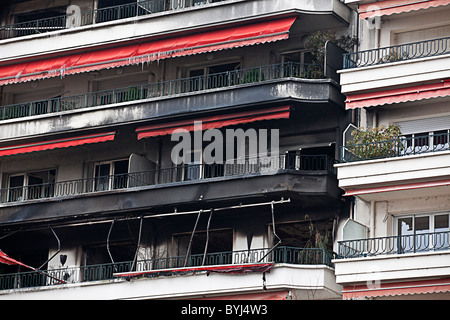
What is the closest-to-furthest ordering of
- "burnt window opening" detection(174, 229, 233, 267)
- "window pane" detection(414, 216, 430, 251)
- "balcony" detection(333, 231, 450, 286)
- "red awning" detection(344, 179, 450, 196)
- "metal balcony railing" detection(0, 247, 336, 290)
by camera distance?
"balcony" detection(333, 231, 450, 286), "red awning" detection(344, 179, 450, 196), "window pane" detection(414, 216, 430, 251), "metal balcony railing" detection(0, 247, 336, 290), "burnt window opening" detection(174, 229, 233, 267)

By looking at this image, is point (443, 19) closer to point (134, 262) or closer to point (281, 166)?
point (281, 166)

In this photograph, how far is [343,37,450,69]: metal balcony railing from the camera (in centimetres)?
3594

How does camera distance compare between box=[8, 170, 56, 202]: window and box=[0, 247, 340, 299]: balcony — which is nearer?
box=[0, 247, 340, 299]: balcony

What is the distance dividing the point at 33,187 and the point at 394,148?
507 inches

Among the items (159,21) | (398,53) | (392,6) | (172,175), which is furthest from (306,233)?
(159,21)

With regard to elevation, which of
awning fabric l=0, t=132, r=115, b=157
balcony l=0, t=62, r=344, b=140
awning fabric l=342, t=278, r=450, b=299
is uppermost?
balcony l=0, t=62, r=344, b=140

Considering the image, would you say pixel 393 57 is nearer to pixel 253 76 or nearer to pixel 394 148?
pixel 394 148

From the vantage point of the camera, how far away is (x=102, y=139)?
39906 millimetres

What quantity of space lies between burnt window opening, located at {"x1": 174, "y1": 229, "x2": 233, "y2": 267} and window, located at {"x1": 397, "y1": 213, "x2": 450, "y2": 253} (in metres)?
5.61

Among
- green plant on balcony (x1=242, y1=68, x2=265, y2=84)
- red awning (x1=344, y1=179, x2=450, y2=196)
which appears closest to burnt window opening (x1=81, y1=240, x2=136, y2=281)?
green plant on balcony (x1=242, y1=68, x2=265, y2=84)

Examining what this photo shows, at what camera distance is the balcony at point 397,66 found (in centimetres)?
3522

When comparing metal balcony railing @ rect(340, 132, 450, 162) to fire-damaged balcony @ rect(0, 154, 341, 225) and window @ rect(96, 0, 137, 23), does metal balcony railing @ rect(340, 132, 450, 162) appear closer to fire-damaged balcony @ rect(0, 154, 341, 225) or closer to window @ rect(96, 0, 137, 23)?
fire-damaged balcony @ rect(0, 154, 341, 225)

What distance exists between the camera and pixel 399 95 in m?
35.7

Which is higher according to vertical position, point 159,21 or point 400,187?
point 159,21
